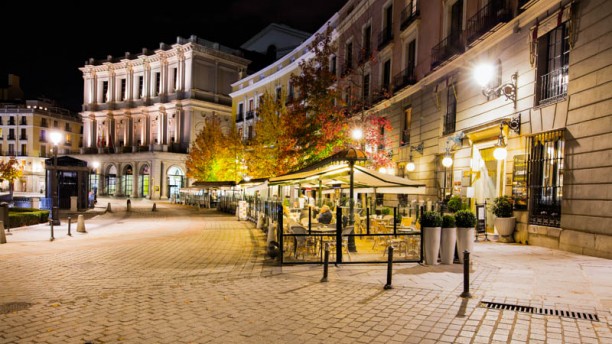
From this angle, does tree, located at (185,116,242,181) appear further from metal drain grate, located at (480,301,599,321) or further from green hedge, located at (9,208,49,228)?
metal drain grate, located at (480,301,599,321)

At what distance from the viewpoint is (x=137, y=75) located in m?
68.6

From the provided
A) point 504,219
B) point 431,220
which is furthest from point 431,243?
point 504,219

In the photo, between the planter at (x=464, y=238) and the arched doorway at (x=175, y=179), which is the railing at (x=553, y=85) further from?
the arched doorway at (x=175, y=179)

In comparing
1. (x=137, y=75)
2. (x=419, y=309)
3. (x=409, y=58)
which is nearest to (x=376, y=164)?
(x=409, y=58)

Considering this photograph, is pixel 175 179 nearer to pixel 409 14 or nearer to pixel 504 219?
pixel 409 14

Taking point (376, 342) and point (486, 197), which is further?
point (486, 197)

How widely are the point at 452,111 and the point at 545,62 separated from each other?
6.25 meters

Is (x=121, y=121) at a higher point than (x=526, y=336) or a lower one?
higher

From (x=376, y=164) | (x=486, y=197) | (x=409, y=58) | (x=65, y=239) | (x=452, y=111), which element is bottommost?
(x=65, y=239)

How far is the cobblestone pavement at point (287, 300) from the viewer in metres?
5.25

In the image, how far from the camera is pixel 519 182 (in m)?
13.4

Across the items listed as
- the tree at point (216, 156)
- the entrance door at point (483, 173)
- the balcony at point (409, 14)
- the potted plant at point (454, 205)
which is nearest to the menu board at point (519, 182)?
the entrance door at point (483, 173)

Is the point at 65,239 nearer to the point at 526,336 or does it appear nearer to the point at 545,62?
the point at 526,336

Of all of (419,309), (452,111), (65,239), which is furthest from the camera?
(452,111)
